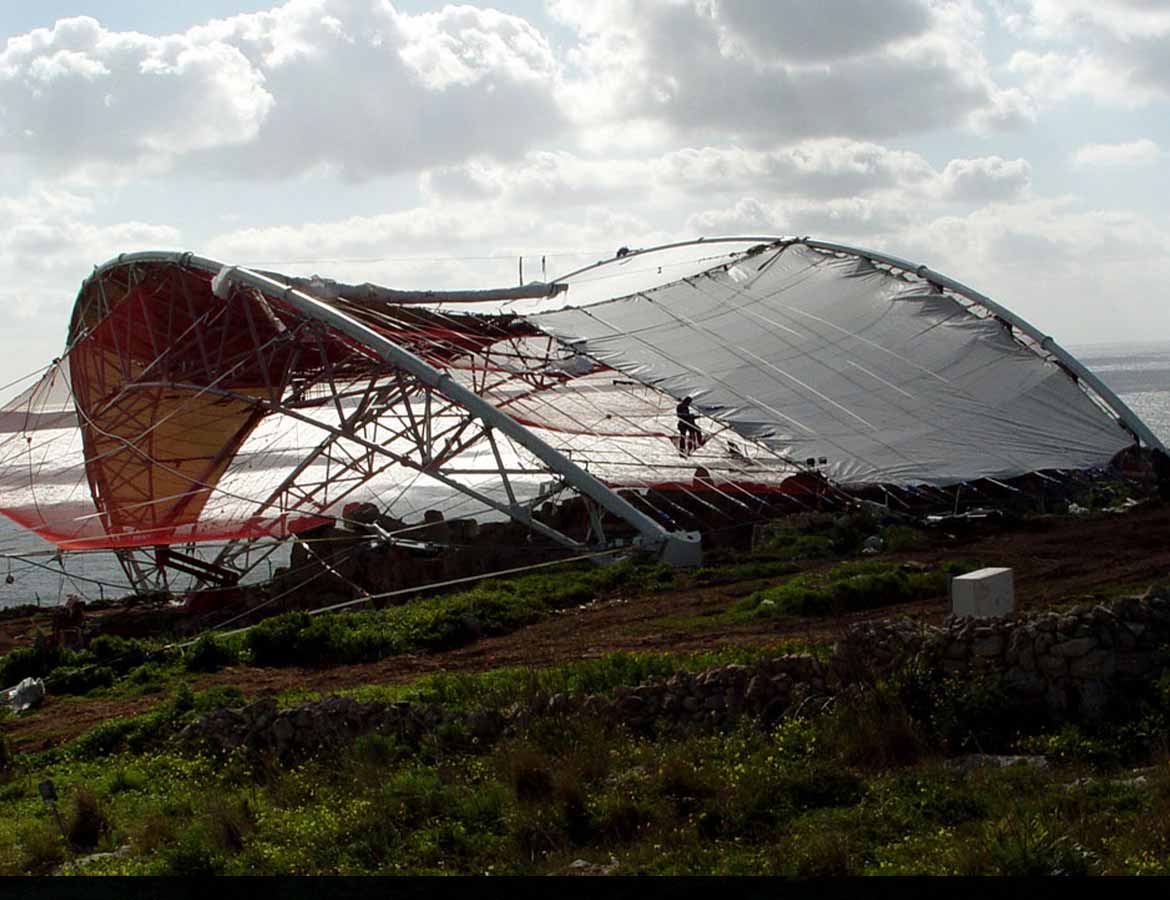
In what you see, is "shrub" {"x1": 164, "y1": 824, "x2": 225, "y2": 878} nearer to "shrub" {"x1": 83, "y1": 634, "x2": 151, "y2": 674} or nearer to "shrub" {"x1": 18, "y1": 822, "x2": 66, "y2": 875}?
"shrub" {"x1": 18, "y1": 822, "x2": 66, "y2": 875}

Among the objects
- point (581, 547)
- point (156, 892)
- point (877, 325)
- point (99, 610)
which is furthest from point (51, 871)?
point (99, 610)

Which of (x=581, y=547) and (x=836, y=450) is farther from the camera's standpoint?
(x=836, y=450)

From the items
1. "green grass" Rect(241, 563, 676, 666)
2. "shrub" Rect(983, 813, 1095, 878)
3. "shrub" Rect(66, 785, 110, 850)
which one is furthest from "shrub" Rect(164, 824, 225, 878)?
"green grass" Rect(241, 563, 676, 666)

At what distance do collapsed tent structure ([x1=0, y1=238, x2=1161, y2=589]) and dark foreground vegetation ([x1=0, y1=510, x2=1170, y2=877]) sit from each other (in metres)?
10.0

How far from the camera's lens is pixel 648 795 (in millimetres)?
8617

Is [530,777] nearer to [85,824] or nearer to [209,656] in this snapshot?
[85,824]

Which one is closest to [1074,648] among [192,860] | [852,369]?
[192,860]

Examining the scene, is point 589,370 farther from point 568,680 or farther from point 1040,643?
point 1040,643

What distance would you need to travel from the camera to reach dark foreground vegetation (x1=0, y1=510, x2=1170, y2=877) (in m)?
7.31

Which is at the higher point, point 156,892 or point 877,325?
point 877,325

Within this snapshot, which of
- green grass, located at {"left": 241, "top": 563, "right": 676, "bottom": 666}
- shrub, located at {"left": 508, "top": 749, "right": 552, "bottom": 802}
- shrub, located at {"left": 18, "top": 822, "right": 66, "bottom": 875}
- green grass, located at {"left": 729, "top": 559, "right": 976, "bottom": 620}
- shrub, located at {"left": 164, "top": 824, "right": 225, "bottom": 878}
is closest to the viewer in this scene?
shrub, located at {"left": 164, "top": 824, "right": 225, "bottom": 878}

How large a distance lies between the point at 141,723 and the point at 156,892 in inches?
212

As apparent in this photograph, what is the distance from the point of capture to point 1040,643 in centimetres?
914

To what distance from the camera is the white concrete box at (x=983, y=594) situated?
11523 mm
